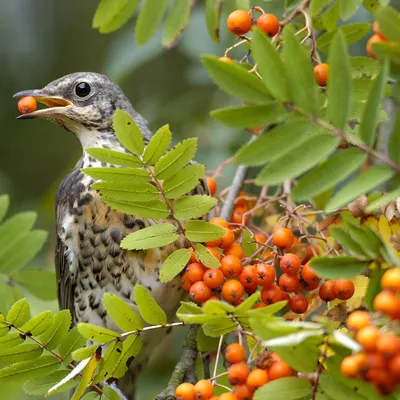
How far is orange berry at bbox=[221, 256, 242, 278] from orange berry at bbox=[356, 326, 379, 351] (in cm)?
67

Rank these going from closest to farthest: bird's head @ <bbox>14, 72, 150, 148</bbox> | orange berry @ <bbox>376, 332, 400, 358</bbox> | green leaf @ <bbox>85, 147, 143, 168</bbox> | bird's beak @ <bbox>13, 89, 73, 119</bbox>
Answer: orange berry @ <bbox>376, 332, 400, 358</bbox> → green leaf @ <bbox>85, 147, 143, 168</bbox> → bird's beak @ <bbox>13, 89, 73, 119</bbox> → bird's head @ <bbox>14, 72, 150, 148</bbox>

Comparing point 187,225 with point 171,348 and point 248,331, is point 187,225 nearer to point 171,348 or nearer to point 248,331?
point 248,331

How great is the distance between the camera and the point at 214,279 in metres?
1.84

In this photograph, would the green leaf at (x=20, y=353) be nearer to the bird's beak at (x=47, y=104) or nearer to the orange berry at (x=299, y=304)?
the orange berry at (x=299, y=304)

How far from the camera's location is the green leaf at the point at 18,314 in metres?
1.74

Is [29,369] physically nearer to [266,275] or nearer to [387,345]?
[266,275]

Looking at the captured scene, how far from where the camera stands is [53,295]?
2697mm

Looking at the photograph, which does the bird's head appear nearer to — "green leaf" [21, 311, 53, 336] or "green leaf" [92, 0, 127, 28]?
→ "green leaf" [92, 0, 127, 28]

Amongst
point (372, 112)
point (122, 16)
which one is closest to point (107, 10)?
point (122, 16)

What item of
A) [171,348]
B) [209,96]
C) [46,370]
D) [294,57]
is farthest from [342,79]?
[209,96]

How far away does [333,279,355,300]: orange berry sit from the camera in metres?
1.70

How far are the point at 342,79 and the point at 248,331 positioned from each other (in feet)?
1.65

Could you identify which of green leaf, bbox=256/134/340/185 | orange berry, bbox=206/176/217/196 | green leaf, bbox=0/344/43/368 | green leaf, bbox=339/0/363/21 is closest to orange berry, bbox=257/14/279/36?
green leaf, bbox=339/0/363/21

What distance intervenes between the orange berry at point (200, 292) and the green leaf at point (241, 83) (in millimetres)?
580
